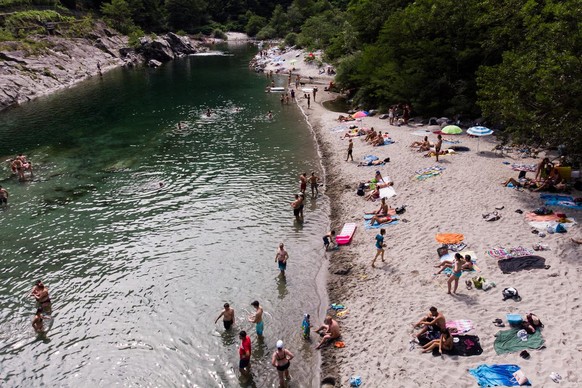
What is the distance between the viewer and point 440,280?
18.2m

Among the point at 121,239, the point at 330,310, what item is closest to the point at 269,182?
the point at 121,239

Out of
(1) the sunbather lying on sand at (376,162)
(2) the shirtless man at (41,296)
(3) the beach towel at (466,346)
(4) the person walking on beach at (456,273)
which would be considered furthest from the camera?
(1) the sunbather lying on sand at (376,162)

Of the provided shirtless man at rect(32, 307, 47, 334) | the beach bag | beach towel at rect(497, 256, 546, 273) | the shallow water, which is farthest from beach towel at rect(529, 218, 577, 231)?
shirtless man at rect(32, 307, 47, 334)

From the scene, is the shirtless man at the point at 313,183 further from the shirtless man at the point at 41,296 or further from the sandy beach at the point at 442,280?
the shirtless man at the point at 41,296

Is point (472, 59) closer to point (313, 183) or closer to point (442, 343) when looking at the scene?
point (313, 183)

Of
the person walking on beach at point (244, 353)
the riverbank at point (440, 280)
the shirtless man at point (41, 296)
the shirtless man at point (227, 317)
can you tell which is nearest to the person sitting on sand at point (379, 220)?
the riverbank at point (440, 280)

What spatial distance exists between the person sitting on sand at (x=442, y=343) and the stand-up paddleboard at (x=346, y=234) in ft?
30.0

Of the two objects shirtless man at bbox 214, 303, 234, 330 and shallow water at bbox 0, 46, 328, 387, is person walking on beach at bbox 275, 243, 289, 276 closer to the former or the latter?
shallow water at bbox 0, 46, 328, 387

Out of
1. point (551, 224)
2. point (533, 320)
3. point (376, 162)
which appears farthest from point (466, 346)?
point (376, 162)

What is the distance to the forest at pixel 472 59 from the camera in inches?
866

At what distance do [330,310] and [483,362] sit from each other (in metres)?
6.70

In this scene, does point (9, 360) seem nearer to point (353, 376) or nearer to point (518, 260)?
point (353, 376)

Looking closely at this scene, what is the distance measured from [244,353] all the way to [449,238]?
38.4ft

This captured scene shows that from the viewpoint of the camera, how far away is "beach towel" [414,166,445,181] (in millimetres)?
28712
